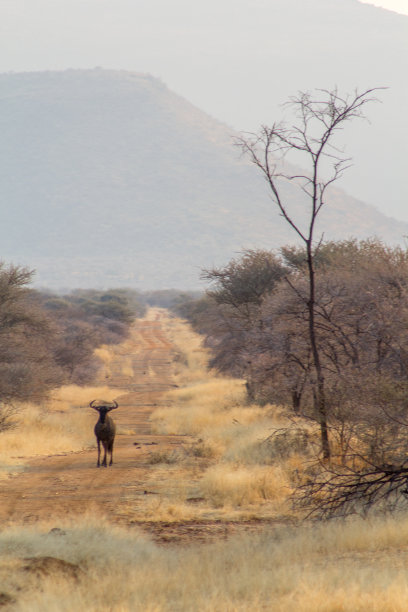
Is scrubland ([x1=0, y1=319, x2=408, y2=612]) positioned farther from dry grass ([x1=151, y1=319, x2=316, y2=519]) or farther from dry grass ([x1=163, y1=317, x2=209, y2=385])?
dry grass ([x1=163, y1=317, x2=209, y2=385])

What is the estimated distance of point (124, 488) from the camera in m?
13.9

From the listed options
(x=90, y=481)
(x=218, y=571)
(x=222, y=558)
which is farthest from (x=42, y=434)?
(x=218, y=571)

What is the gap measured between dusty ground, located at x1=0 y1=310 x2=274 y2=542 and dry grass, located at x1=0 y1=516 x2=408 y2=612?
138cm

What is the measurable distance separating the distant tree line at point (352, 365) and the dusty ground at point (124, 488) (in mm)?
1941

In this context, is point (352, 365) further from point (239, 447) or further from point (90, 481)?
point (90, 481)

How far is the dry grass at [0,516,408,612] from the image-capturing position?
6781 millimetres

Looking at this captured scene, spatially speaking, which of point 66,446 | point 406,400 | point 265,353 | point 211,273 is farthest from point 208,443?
point 211,273

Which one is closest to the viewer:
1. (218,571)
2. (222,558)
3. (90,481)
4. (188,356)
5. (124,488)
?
(218,571)

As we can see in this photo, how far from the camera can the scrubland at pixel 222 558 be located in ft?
22.6

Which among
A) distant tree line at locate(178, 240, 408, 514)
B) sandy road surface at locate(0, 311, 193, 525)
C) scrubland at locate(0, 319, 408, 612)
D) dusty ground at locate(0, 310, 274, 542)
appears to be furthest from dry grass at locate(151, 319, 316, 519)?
sandy road surface at locate(0, 311, 193, 525)

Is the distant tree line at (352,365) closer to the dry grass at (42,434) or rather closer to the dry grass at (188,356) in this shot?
the dry grass at (42,434)

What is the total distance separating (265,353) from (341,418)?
4.70 metres

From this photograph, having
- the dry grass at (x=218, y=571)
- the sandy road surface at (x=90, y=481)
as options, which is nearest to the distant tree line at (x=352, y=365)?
the dry grass at (x=218, y=571)

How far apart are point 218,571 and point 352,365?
6.95 metres
